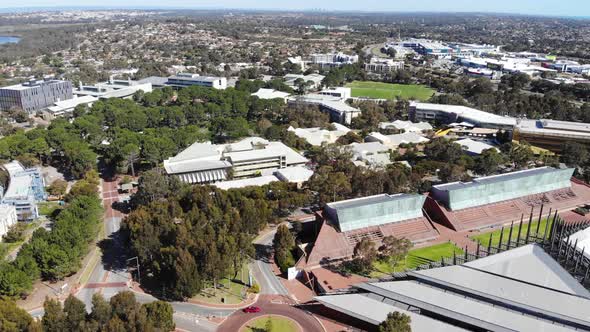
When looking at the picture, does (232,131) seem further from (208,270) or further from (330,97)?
(208,270)

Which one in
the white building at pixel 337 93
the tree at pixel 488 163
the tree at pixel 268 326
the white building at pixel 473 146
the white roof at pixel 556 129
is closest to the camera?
the tree at pixel 268 326

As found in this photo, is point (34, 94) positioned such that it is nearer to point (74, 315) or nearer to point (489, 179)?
point (74, 315)

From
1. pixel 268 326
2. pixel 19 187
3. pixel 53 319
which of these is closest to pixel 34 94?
pixel 19 187

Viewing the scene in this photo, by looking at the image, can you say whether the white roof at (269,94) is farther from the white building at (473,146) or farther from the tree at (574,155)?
the tree at (574,155)

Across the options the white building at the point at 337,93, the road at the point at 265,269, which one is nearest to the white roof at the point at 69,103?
the white building at the point at 337,93

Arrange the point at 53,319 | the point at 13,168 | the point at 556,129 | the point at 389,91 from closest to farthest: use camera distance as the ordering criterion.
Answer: the point at 53,319
the point at 13,168
the point at 556,129
the point at 389,91

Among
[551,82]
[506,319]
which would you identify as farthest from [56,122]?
[551,82]

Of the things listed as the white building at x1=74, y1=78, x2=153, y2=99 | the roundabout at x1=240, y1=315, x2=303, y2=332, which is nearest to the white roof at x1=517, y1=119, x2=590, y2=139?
the roundabout at x1=240, y1=315, x2=303, y2=332
